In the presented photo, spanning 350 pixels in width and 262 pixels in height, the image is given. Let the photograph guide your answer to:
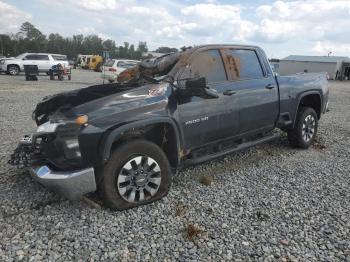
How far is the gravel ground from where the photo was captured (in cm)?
321

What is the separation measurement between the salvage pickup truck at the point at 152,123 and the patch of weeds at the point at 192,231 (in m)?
0.67

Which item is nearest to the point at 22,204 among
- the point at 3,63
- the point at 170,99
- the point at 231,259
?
the point at 170,99

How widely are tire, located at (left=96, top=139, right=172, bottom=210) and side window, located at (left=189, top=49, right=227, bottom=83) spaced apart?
121 centimetres

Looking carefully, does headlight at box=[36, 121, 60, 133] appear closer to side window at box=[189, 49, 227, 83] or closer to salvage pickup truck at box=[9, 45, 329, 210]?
salvage pickup truck at box=[9, 45, 329, 210]

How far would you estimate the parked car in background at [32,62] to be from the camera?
26.5 m

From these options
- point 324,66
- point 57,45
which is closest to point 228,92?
point 324,66

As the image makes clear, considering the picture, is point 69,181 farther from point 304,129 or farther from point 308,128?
point 308,128

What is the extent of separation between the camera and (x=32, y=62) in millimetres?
26734

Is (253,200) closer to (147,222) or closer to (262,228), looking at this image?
(262,228)

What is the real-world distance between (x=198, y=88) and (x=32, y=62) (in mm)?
25599

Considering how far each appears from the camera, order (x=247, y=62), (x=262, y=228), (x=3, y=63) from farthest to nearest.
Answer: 1. (x=3, y=63)
2. (x=247, y=62)
3. (x=262, y=228)

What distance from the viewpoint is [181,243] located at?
3.35 m

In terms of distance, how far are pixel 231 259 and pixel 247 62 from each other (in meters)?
3.17

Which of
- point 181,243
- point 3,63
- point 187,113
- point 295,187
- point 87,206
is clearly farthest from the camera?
point 3,63
